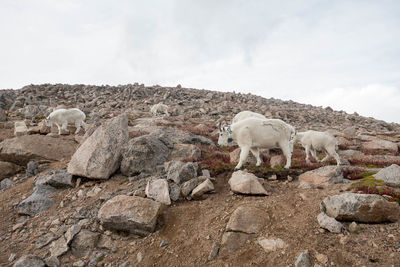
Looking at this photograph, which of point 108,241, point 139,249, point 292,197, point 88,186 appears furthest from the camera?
point 88,186

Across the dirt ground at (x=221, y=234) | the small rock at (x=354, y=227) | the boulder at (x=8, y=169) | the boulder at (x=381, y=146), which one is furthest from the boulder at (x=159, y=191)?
the boulder at (x=381, y=146)

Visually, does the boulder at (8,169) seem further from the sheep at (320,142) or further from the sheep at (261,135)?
the sheep at (320,142)

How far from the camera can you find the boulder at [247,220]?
20.2 ft

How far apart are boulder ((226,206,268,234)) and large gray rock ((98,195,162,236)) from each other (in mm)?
1999

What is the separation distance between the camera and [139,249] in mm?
6215

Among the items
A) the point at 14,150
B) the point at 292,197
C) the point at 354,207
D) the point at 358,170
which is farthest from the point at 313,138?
the point at 14,150

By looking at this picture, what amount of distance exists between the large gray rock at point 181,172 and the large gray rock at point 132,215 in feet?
4.26

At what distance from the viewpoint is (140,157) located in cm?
941

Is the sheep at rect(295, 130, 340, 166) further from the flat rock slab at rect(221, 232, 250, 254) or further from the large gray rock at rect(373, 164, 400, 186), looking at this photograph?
the flat rock slab at rect(221, 232, 250, 254)

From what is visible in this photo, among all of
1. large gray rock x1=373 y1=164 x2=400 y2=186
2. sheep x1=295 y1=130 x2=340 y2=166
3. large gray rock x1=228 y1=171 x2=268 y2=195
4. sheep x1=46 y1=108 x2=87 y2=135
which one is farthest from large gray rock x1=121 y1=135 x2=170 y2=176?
sheep x1=46 y1=108 x2=87 y2=135

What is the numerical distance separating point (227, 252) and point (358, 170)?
6.08 metres

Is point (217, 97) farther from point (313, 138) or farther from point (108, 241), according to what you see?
point (108, 241)

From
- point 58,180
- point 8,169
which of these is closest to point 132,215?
point 58,180

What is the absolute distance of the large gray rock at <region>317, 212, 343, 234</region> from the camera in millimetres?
5586
